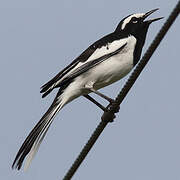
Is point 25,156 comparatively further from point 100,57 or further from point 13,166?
point 100,57

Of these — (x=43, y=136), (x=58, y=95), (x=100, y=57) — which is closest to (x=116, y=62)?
(x=100, y=57)

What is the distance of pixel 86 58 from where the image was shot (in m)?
8.19

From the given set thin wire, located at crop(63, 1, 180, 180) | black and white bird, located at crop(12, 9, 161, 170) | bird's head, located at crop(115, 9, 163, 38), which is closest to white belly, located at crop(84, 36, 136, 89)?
black and white bird, located at crop(12, 9, 161, 170)

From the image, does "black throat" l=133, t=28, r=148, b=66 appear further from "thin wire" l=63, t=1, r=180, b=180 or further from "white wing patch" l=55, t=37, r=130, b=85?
"thin wire" l=63, t=1, r=180, b=180

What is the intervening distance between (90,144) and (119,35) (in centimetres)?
289

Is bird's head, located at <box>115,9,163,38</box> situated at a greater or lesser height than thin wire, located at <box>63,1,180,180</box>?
greater

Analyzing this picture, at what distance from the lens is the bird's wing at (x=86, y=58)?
7.98m

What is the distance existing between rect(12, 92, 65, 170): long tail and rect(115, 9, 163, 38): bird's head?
1465 millimetres

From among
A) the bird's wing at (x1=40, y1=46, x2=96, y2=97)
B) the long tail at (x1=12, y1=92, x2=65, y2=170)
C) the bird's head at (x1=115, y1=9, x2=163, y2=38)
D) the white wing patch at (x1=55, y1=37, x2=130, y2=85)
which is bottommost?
the long tail at (x1=12, y1=92, x2=65, y2=170)

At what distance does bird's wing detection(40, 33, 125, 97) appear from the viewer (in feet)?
26.2

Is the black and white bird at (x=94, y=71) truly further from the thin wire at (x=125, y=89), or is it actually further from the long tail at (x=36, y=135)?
the thin wire at (x=125, y=89)

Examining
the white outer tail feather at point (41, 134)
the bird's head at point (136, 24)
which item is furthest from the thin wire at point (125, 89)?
the bird's head at point (136, 24)

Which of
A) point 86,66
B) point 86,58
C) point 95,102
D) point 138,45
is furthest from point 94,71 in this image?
point 138,45

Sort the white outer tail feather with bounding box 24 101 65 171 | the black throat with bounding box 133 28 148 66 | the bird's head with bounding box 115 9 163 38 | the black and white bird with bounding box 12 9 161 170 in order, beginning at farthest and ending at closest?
the bird's head with bounding box 115 9 163 38
the black throat with bounding box 133 28 148 66
the black and white bird with bounding box 12 9 161 170
the white outer tail feather with bounding box 24 101 65 171
